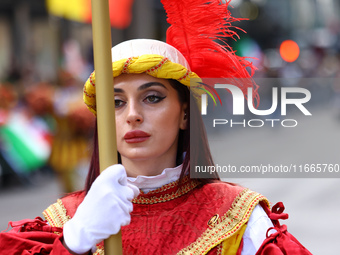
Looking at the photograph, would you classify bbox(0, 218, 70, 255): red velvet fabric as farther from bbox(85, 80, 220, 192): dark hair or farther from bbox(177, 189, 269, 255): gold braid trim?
bbox(177, 189, 269, 255): gold braid trim

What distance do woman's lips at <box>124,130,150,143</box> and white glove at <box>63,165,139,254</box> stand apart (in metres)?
0.34

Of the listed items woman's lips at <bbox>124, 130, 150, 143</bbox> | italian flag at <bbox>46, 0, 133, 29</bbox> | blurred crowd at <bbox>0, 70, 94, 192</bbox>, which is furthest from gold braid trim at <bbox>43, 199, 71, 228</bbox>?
italian flag at <bbox>46, 0, 133, 29</bbox>

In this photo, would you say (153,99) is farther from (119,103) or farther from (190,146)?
(190,146)

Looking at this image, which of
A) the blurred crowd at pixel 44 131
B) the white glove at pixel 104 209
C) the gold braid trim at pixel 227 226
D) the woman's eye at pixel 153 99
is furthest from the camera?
the blurred crowd at pixel 44 131

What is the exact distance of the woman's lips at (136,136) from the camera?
6.79 feet

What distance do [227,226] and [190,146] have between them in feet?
1.14

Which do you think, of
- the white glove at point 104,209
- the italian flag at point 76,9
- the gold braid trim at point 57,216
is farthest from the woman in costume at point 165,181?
the italian flag at point 76,9

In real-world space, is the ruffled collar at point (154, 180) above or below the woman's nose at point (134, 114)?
below

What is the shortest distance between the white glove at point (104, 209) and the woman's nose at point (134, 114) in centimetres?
35

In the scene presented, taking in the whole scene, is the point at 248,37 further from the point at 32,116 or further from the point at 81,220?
the point at 81,220

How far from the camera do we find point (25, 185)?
830 centimetres

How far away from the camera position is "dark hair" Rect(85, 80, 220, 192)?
2.21 meters

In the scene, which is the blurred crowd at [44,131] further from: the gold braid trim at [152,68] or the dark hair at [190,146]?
the gold braid trim at [152,68]

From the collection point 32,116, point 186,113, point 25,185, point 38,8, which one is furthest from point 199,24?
point 38,8
